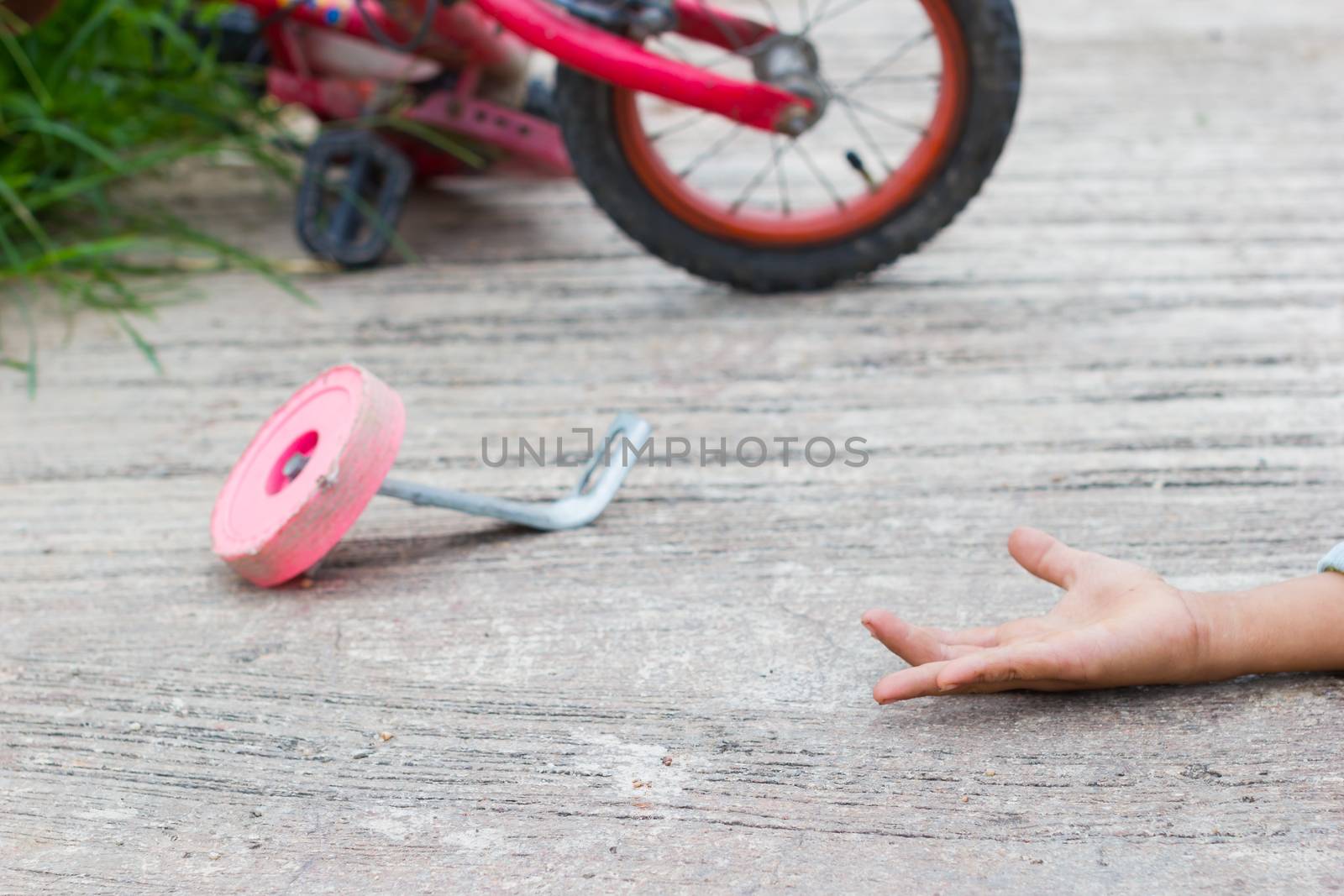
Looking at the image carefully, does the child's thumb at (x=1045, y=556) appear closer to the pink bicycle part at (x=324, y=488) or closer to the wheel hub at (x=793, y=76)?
the pink bicycle part at (x=324, y=488)

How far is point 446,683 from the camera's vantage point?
1133 millimetres

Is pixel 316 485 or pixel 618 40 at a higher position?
pixel 618 40

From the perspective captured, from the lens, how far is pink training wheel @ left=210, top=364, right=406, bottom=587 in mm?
1219

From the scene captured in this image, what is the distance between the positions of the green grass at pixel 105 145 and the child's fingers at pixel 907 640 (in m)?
1.15

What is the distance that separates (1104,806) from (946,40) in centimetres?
112

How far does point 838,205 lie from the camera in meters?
1.83

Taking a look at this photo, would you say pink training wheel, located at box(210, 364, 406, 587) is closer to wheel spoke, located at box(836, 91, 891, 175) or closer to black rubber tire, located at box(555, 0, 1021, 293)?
black rubber tire, located at box(555, 0, 1021, 293)

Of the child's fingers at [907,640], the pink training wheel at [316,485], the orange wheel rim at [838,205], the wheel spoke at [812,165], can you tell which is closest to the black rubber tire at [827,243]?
the orange wheel rim at [838,205]

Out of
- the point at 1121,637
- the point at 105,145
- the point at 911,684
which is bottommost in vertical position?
the point at 105,145

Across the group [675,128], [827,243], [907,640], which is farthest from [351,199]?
[907,640]

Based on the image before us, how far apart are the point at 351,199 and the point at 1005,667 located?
1.37 meters

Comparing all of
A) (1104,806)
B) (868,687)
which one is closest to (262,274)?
(868,687)

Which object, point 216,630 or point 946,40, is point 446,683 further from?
point 946,40

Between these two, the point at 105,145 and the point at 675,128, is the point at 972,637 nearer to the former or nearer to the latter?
the point at 675,128
